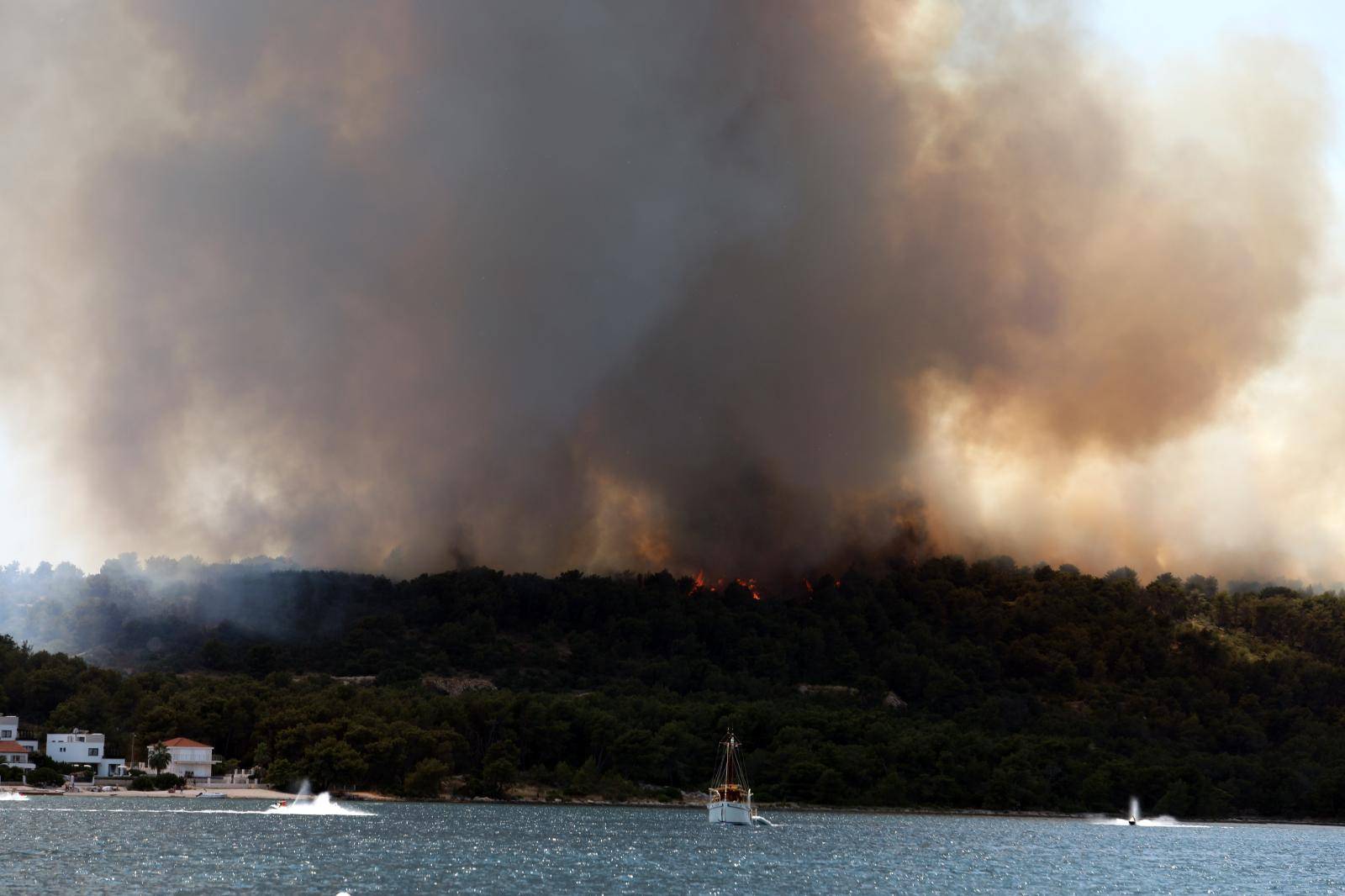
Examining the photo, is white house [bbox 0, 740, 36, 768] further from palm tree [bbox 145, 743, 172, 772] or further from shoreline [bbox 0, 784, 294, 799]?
palm tree [bbox 145, 743, 172, 772]

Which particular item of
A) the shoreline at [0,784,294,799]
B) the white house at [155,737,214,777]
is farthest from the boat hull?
the white house at [155,737,214,777]

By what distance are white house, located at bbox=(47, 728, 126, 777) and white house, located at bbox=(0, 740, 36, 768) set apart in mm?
3985

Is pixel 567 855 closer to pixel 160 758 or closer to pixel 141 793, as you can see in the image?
pixel 141 793

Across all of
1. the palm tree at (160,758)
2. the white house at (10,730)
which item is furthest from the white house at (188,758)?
the white house at (10,730)

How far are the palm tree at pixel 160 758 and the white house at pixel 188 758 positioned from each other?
39 cm

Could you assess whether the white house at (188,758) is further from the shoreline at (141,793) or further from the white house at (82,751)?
the white house at (82,751)

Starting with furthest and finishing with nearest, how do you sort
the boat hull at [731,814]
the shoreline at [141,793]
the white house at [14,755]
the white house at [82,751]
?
the white house at [82,751] → the white house at [14,755] → the shoreline at [141,793] → the boat hull at [731,814]

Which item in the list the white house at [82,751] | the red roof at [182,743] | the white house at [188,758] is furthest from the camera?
the white house at [82,751]

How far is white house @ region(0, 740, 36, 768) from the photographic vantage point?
→ 188 meters

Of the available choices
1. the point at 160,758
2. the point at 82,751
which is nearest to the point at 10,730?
the point at 82,751

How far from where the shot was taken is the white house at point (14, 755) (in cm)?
18775

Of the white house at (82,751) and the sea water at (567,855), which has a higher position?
the white house at (82,751)

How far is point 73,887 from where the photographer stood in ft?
267

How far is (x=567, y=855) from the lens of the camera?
11838 cm
